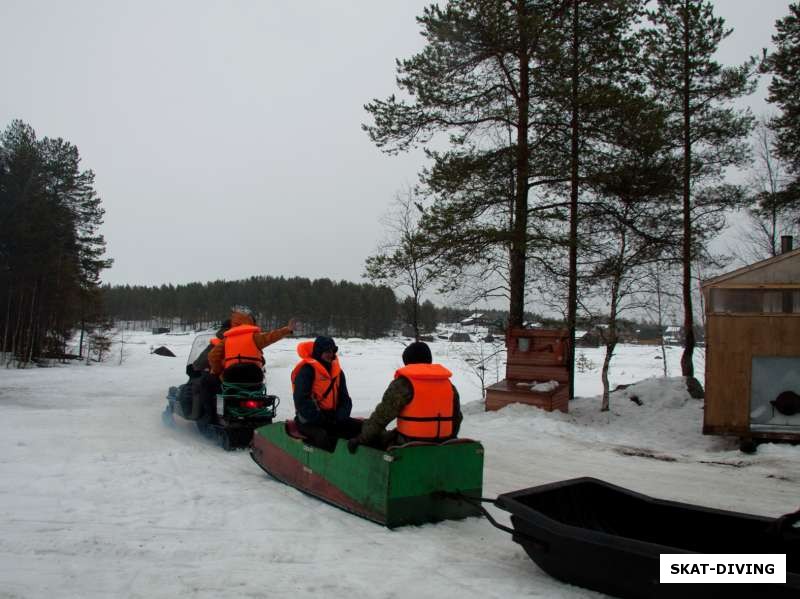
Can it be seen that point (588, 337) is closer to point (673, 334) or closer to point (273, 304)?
point (673, 334)

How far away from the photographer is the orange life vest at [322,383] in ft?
20.5

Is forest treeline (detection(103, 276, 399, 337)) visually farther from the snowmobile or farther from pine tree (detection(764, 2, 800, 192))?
the snowmobile

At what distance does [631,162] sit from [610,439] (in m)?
6.26

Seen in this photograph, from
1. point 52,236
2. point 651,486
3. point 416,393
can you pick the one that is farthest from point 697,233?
point 52,236

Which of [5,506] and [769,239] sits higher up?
[769,239]

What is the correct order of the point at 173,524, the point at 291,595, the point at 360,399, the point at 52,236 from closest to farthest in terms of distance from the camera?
the point at 291,595 < the point at 173,524 < the point at 360,399 < the point at 52,236

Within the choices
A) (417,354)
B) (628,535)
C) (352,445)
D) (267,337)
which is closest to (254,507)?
(352,445)

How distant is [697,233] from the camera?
1530 centimetres

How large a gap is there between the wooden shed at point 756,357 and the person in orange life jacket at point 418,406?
7.10 meters

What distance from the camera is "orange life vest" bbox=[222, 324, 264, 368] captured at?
27.8 feet

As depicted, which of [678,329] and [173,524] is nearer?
[173,524]

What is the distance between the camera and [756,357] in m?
10.3

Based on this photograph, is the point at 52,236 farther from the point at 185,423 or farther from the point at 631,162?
the point at 631,162

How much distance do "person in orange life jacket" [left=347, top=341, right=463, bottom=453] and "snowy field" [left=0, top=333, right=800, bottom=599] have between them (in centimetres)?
77
